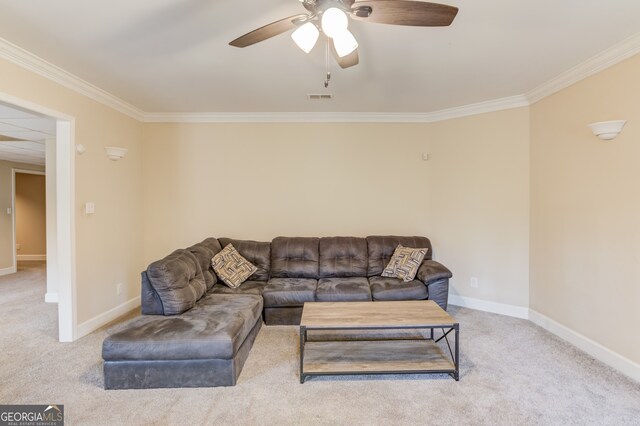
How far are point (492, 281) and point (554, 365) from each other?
1.40 meters

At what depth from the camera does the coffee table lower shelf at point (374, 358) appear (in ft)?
7.81

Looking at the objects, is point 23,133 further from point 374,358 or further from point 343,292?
point 374,358

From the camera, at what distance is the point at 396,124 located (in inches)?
177

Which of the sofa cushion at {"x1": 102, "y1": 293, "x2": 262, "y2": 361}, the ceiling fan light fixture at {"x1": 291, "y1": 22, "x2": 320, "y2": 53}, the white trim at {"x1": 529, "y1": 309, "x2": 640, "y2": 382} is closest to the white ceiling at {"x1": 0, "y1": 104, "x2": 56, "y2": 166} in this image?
the sofa cushion at {"x1": 102, "y1": 293, "x2": 262, "y2": 361}

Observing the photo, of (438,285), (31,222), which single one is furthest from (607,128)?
(31,222)

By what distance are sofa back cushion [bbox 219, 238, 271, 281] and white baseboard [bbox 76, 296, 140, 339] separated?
1457 millimetres

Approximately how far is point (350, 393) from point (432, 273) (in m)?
1.75

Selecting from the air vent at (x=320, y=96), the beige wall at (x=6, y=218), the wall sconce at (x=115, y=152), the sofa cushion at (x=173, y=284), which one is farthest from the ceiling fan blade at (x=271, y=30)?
the beige wall at (x=6, y=218)

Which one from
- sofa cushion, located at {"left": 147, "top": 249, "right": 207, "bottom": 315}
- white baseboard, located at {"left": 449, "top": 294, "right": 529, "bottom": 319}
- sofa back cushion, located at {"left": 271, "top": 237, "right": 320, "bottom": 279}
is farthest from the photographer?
sofa back cushion, located at {"left": 271, "top": 237, "right": 320, "bottom": 279}

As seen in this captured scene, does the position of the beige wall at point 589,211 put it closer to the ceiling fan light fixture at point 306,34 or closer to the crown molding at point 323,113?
the crown molding at point 323,113

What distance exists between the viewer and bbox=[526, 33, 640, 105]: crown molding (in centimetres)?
251

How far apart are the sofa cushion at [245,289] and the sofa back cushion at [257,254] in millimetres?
175

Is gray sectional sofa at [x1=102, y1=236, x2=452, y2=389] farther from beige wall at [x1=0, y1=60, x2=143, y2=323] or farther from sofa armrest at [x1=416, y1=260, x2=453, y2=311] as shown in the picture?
beige wall at [x1=0, y1=60, x2=143, y2=323]

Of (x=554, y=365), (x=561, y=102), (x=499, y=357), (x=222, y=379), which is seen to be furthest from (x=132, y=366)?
(x=561, y=102)
